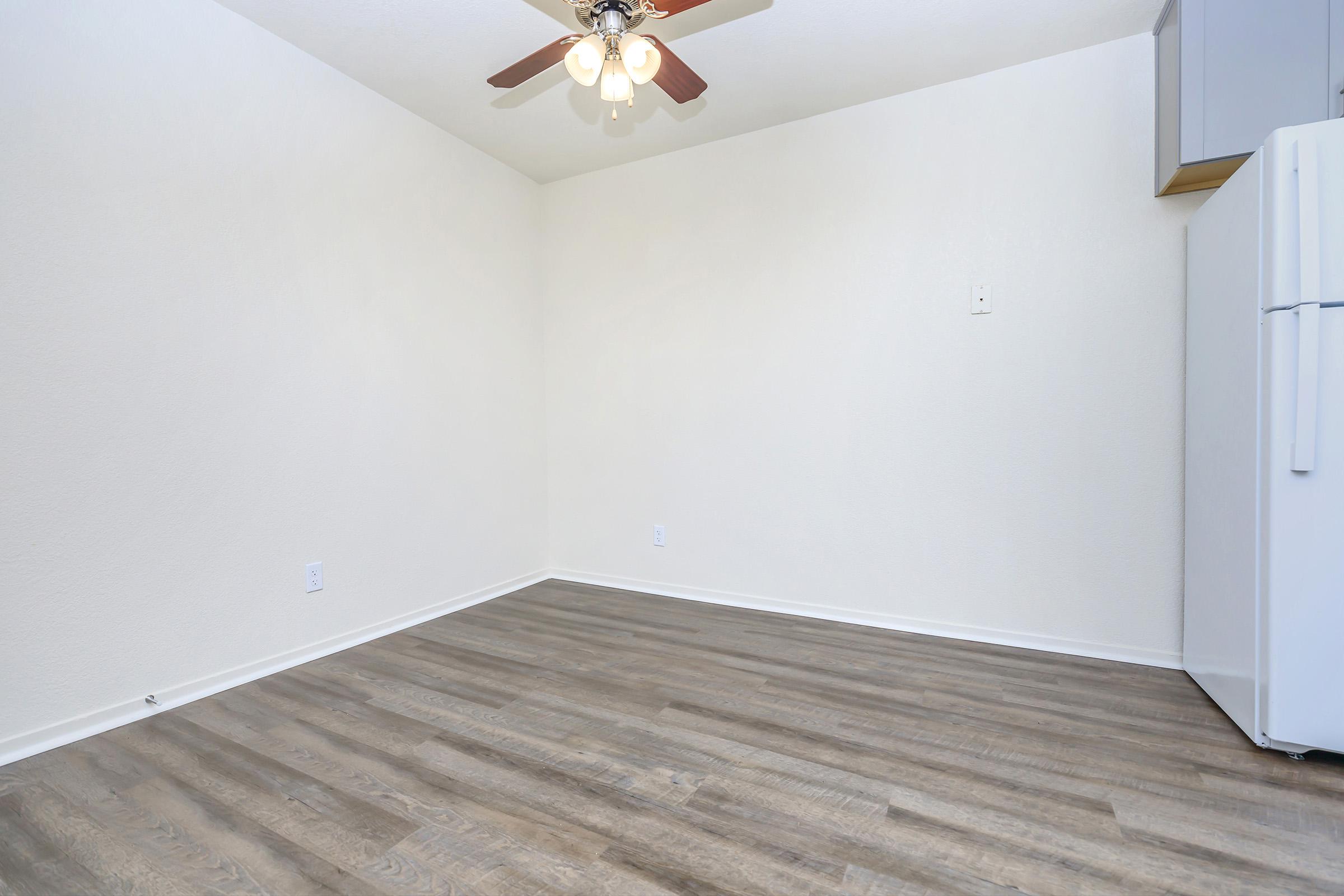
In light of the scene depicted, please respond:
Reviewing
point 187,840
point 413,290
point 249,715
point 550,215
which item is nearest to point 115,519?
point 249,715

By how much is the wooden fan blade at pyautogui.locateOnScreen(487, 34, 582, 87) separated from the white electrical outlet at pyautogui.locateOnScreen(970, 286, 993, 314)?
1956 mm

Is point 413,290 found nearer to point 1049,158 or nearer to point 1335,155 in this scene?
point 1049,158

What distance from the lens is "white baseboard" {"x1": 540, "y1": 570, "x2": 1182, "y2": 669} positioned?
2543 mm

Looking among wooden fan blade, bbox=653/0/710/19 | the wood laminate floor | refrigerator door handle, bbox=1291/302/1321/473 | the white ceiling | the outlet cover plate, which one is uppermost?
the white ceiling

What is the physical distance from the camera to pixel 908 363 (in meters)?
2.93

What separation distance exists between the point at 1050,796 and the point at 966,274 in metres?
2.10

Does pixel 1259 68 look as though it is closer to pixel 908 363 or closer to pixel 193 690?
pixel 908 363

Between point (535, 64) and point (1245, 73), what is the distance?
7.70 ft

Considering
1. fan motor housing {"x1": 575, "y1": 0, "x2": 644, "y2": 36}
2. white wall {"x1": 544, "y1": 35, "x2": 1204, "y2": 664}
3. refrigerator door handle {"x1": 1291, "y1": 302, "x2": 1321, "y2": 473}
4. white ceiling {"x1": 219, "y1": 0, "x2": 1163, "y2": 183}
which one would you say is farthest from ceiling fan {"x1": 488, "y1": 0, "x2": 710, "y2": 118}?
refrigerator door handle {"x1": 1291, "y1": 302, "x2": 1321, "y2": 473}

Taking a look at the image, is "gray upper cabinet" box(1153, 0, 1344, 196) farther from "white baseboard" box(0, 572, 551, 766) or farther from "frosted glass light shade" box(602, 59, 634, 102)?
"white baseboard" box(0, 572, 551, 766)

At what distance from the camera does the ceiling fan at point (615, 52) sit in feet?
6.04

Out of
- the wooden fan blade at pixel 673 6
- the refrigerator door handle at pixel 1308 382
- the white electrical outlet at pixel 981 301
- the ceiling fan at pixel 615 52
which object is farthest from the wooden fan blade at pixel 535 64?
the refrigerator door handle at pixel 1308 382

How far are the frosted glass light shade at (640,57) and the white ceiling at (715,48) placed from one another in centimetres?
45

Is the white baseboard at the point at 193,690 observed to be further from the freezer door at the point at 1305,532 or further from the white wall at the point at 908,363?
the freezer door at the point at 1305,532
